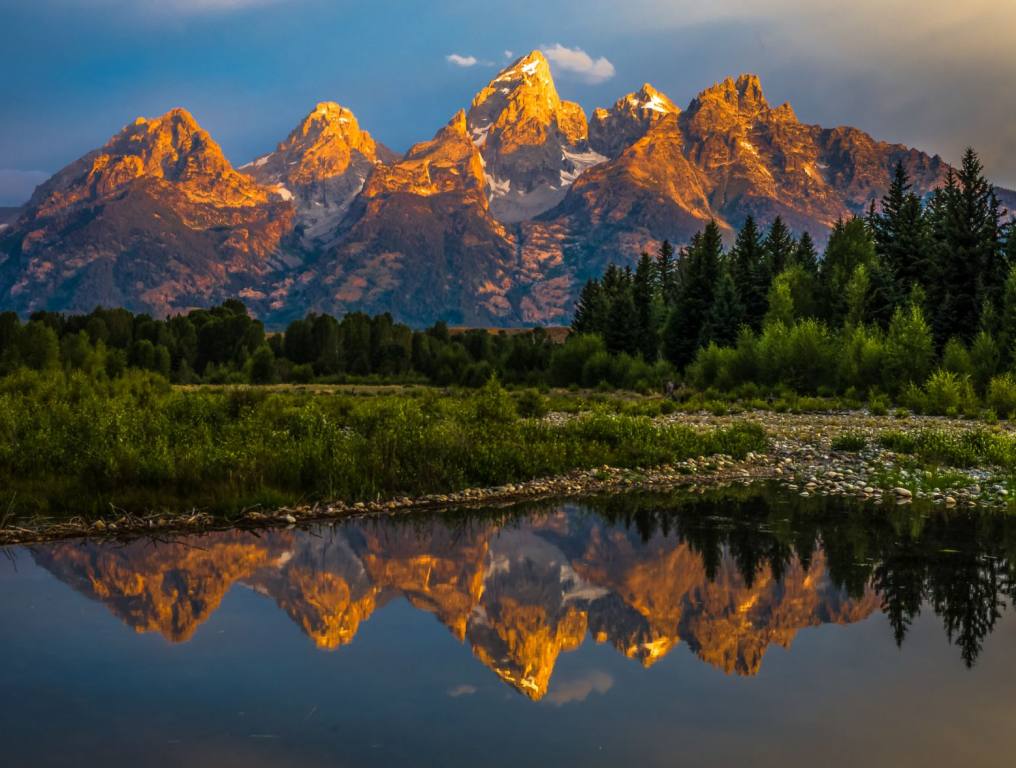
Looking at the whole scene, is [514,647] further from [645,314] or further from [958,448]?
[645,314]

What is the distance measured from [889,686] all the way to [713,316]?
6300 cm

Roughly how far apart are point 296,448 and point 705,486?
1056 centimetres

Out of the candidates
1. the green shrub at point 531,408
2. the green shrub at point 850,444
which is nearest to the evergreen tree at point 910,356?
the green shrub at point 531,408

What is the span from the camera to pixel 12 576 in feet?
46.9

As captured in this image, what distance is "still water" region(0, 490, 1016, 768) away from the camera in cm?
883

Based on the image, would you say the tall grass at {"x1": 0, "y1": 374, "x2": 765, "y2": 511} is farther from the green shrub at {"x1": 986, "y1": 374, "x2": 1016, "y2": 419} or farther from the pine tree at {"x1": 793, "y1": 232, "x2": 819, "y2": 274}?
the pine tree at {"x1": 793, "y1": 232, "x2": 819, "y2": 274}

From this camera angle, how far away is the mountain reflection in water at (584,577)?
481 inches

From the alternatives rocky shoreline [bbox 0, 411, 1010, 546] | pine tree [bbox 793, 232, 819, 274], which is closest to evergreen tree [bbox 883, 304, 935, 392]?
rocky shoreline [bbox 0, 411, 1010, 546]

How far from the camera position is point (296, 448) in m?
21.0

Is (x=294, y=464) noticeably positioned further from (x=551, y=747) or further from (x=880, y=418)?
(x=880, y=418)

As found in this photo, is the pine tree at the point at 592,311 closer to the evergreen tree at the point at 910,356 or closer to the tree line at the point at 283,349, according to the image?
the tree line at the point at 283,349

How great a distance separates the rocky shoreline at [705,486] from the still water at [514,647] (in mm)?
839

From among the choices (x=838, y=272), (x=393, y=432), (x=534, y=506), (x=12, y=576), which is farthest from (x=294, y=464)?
(x=838, y=272)

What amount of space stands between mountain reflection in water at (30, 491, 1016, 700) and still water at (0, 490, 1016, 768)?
0.19 feet
